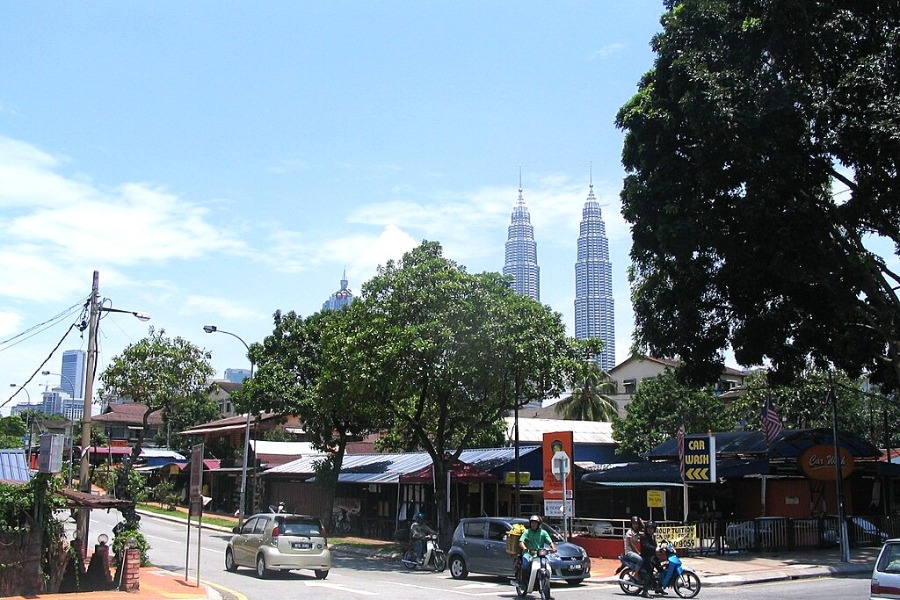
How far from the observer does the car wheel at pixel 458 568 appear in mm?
22138

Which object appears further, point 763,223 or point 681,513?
point 681,513

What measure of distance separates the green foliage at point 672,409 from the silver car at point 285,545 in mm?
32153

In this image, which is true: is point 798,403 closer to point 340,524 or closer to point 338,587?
point 340,524

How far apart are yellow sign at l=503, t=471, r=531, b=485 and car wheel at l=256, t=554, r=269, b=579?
40.1ft

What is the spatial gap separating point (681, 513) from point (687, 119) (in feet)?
59.3

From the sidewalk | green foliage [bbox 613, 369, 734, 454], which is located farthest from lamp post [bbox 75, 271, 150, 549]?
green foliage [bbox 613, 369, 734, 454]

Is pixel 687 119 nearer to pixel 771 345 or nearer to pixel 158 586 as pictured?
pixel 771 345

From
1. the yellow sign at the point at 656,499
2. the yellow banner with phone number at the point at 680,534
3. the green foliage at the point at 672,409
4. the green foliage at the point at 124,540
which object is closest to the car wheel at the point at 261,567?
the green foliage at the point at 124,540

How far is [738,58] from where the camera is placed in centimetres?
2486

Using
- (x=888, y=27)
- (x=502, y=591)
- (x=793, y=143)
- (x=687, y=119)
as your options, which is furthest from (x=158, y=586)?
(x=888, y=27)

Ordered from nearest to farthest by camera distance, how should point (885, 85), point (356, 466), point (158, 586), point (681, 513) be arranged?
1. point (158, 586)
2. point (885, 85)
3. point (681, 513)
4. point (356, 466)

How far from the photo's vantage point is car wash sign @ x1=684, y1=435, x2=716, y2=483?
2666cm

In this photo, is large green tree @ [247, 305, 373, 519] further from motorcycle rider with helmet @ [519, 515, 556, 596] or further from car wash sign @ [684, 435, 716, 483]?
motorcycle rider with helmet @ [519, 515, 556, 596]

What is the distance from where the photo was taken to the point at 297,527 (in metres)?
21.7
